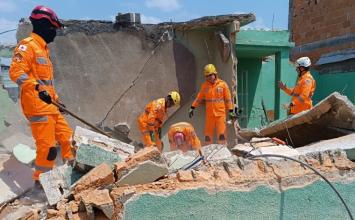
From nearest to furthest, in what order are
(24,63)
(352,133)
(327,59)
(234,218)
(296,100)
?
(234,218), (352,133), (24,63), (296,100), (327,59)

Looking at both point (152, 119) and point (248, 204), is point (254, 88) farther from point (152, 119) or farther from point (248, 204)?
point (248, 204)

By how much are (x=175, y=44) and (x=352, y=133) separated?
16.3ft

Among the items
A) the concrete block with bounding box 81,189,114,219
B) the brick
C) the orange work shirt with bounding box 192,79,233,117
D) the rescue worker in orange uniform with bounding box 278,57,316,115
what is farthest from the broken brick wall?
the concrete block with bounding box 81,189,114,219

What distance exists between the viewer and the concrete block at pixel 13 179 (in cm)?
388

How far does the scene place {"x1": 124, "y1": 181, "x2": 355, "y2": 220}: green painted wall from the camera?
8.99 feet

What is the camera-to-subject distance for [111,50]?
8.05 m

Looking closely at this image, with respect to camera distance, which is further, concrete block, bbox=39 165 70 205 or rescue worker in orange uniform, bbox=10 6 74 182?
rescue worker in orange uniform, bbox=10 6 74 182

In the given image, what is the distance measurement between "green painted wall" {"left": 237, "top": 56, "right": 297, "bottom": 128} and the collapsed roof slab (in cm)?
448

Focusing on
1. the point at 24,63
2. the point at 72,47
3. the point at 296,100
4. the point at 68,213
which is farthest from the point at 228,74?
the point at 68,213

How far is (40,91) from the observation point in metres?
4.16

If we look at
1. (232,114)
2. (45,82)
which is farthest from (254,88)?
(45,82)

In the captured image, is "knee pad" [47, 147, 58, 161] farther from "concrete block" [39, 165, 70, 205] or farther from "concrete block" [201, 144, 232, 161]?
"concrete block" [201, 144, 232, 161]

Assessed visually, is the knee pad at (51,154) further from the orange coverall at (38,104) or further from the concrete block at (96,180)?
the concrete block at (96,180)

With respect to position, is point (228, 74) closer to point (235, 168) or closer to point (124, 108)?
point (124, 108)
